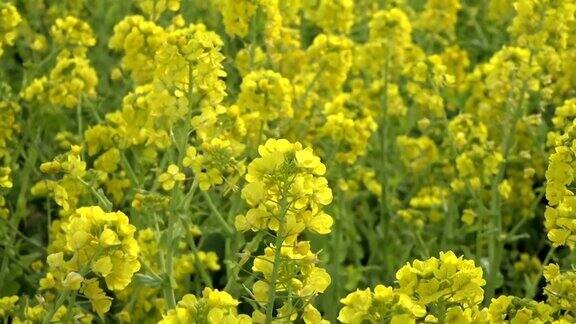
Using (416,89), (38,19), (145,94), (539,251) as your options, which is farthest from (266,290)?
(38,19)

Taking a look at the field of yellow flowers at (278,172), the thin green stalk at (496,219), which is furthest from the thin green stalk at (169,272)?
the thin green stalk at (496,219)

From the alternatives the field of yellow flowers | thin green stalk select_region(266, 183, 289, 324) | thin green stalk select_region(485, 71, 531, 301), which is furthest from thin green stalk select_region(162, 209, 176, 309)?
thin green stalk select_region(485, 71, 531, 301)

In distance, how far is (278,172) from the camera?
236 centimetres

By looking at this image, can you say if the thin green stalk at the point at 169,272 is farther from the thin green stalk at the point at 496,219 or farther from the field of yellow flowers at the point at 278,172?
the thin green stalk at the point at 496,219

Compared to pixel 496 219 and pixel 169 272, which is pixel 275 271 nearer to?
pixel 169 272

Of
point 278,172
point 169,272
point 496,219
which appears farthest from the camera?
point 496,219

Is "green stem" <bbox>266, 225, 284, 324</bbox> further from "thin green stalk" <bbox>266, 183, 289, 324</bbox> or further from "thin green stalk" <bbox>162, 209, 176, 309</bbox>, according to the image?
"thin green stalk" <bbox>162, 209, 176, 309</bbox>

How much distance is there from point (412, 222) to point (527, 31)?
0.83 meters

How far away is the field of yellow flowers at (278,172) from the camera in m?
2.47

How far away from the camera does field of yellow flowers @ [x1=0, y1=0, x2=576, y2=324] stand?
2.47 meters

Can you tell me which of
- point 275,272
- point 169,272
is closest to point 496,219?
point 169,272

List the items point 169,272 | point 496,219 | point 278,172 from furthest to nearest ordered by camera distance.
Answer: point 496,219
point 169,272
point 278,172

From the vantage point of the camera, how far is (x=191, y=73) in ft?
10.6

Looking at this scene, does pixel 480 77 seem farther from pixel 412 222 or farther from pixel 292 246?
pixel 292 246
